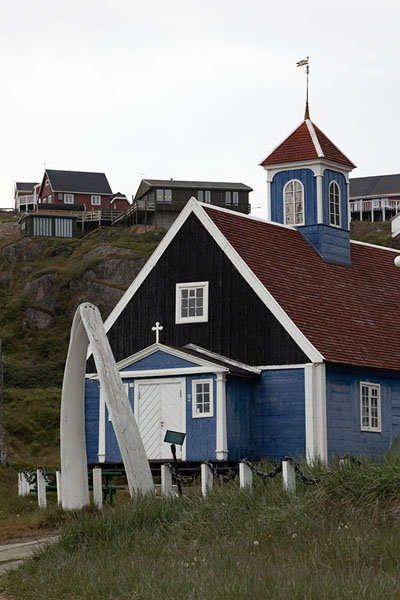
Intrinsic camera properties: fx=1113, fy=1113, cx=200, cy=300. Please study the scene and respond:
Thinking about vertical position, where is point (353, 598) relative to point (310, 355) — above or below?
below

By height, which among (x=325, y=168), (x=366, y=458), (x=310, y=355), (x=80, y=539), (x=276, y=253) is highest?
(x=325, y=168)

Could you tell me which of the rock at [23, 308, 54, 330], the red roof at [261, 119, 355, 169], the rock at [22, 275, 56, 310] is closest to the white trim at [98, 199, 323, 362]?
the red roof at [261, 119, 355, 169]

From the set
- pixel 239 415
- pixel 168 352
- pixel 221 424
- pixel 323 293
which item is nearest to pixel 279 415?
pixel 239 415

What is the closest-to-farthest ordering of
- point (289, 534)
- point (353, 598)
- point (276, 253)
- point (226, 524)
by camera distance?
point (353, 598) < point (289, 534) < point (226, 524) < point (276, 253)

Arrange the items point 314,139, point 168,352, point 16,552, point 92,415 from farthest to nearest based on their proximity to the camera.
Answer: point 314,139, point 92,415, point 168,352, point 16,552

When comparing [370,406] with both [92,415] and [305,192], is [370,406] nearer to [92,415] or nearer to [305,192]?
[92,415]

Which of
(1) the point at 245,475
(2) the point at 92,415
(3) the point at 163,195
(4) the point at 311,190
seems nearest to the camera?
(1) the point at 245,475

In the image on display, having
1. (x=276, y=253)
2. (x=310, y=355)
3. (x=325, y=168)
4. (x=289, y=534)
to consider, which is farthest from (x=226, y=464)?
(x=289, y=534)

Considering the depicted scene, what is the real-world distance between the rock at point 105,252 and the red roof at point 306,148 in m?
44.6

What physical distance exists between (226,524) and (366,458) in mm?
2269

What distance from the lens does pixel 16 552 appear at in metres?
15.9

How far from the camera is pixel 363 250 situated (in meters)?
37.0

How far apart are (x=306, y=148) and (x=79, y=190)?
74.0m

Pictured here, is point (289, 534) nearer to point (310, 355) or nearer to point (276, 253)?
point (310, 355)
